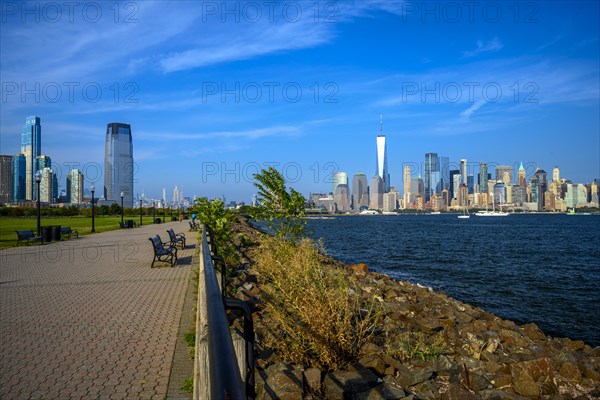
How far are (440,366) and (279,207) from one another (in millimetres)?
7501

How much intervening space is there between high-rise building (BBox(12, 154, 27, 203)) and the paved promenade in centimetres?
7605

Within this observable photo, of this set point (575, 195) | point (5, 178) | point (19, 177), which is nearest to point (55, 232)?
point (5, 178)

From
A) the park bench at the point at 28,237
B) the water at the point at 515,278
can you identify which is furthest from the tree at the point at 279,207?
the park bench at the point at 28,237

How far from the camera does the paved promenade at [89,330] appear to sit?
4.72m

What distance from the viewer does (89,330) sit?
22.3 ft

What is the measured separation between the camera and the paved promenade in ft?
15.5

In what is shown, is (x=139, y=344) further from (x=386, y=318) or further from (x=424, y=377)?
(x=386, y=318)

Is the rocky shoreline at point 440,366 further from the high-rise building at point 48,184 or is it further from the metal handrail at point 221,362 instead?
the high-rise building at point 48,184

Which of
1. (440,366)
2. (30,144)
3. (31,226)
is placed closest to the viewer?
(440,366)

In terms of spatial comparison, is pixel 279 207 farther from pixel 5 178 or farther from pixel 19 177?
pixel 19 177

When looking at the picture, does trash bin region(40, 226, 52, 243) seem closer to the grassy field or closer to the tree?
the grassy field

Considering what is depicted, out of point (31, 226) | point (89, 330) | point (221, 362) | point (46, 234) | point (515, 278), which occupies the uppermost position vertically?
point (221, 362)

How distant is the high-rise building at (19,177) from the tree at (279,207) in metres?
80.0

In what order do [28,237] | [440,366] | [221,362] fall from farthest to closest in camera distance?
[28,237]
[440,366]
[221,362]
